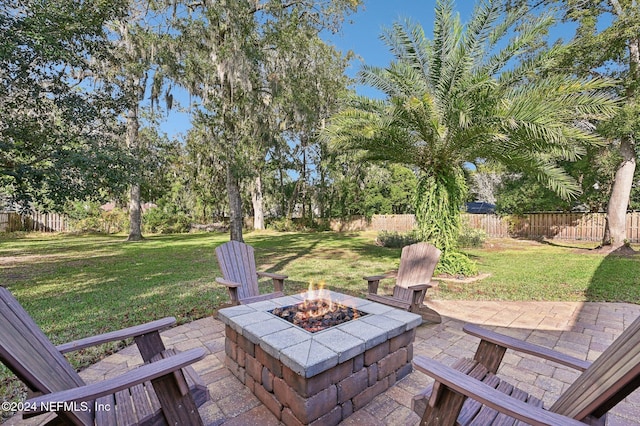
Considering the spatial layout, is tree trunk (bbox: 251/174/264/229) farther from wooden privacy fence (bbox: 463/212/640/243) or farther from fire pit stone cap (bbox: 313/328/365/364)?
fire pit stone cap (bbox: 313/328/365/364)

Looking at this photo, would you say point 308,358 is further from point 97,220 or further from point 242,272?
point 97,220

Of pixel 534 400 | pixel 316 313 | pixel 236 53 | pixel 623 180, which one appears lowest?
pixel 534 400

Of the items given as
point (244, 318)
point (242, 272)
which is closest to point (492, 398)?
point (244, 318)

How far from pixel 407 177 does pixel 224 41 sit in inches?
523

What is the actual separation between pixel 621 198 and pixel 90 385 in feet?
40.5

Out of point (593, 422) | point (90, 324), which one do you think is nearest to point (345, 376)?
point (593, 422)

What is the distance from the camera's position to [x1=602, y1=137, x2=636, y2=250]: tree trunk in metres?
8.36

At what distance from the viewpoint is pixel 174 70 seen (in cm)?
966

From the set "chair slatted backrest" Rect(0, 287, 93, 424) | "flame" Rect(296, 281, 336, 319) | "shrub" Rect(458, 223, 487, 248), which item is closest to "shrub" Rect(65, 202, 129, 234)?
"shrub" Rect(458, 223, 487, 248)

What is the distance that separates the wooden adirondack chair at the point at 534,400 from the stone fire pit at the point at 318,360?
0.46 m

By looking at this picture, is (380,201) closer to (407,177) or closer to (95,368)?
(407,177)

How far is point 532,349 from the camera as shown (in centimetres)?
148

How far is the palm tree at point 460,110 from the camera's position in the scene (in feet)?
14.4

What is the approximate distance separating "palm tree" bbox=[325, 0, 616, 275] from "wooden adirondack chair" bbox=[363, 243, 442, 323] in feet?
6.57
